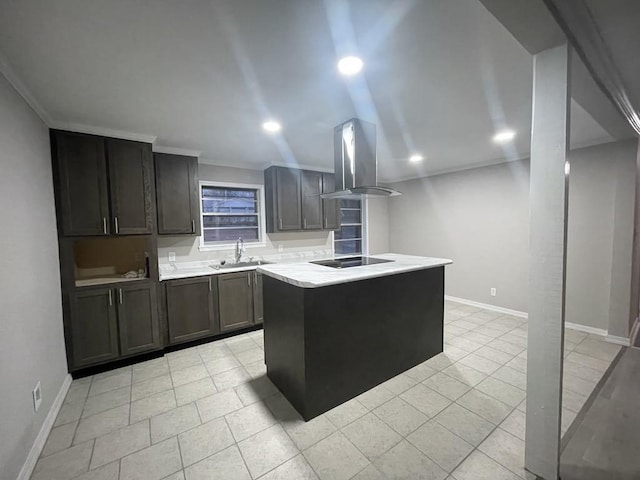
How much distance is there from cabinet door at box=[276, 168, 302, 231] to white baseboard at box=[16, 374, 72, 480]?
2920 mm

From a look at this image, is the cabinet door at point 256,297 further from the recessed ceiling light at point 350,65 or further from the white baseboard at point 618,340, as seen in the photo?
the white baseboard at point 618,340

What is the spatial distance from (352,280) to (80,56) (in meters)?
2.20

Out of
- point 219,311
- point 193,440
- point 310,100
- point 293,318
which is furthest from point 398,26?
point 219,311

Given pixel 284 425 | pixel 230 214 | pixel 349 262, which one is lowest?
pixel 284 425

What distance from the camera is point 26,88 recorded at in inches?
73.9

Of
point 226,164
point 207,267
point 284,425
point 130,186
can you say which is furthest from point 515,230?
point 130,186

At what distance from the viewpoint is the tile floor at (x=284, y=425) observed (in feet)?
5.34

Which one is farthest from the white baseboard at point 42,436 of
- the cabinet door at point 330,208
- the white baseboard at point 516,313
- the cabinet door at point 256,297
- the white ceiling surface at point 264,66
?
A: the white baseboard at point 516,313

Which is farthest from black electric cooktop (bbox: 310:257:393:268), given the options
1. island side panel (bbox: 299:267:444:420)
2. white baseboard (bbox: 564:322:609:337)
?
white baseboard (bbox: 564:322:609:337)

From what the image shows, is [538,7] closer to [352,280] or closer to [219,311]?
[352,280]

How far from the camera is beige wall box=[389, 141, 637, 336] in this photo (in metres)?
3.24

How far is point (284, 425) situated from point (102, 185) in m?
2.79

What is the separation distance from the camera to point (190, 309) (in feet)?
10.8

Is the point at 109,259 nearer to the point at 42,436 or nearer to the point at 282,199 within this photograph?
the point at 42,436
